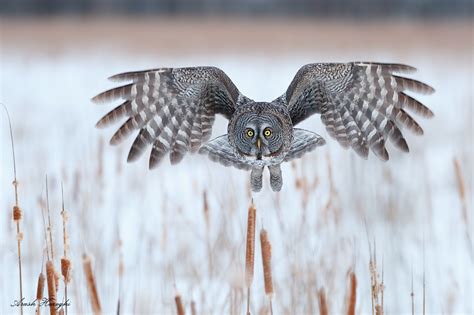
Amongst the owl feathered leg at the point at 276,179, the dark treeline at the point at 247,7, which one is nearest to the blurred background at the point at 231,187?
the owl feathered leg at the point at 276,179

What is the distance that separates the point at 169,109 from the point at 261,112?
24.1 inches

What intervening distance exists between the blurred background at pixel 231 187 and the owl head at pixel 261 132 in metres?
0.40

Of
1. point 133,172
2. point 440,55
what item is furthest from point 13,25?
point 133,172

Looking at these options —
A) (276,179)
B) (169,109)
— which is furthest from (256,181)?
(169,109)

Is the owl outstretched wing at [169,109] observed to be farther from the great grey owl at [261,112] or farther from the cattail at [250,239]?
the cattail at [250,239]

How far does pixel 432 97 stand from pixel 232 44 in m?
4.55

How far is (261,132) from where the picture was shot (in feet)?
7.57

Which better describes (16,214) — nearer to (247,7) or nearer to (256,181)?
(256,181)

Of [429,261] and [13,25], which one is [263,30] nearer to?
[13,25]

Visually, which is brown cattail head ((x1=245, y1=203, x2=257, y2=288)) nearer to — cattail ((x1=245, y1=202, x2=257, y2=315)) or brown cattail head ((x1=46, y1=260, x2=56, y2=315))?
cattail ((x1=245, y1=202, x2=257, y2=315))

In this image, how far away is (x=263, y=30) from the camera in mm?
16672

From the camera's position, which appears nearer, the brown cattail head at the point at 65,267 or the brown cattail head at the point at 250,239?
the brown cattail head at the point at 250,239

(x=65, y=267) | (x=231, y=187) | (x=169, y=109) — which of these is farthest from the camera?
(x=231, y=187)

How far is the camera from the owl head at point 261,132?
2297 millimetres
